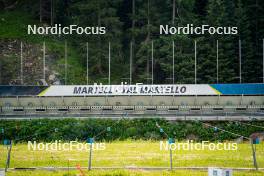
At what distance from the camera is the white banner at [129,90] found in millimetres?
44938

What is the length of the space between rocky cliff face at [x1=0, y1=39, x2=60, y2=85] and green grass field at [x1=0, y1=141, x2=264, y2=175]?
30076 mm

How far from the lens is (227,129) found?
34219 mm

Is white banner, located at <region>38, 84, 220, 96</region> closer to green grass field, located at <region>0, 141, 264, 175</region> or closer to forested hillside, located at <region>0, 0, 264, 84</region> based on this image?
forested hillside, located at <region>0, 0, 264, 84</region>

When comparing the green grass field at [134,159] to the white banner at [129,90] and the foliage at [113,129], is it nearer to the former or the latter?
the foliage at [113,129]

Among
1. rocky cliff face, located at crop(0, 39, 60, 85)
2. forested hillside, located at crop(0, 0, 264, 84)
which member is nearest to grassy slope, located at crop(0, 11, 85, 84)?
forested hillside, located at crop(0, 0, 264, 84)

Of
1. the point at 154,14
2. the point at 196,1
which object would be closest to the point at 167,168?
the point at 154,14

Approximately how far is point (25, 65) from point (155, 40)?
17233 millimetres

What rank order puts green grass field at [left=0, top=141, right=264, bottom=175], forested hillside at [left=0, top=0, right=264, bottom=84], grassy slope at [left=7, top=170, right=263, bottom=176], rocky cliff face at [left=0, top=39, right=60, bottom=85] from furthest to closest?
forested hillside at [left=0, top=0, right=264, bottom=84]
rocky cliff face at [left=0, top=39, right=60, bottom=85]
green grass field at [left=0, top=141, right=264, bottom=175]
grassy slope at [left=7, top=170, right=263, bottom=176]

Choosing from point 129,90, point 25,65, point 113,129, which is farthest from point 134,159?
point 25,65

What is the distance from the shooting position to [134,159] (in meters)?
21.1

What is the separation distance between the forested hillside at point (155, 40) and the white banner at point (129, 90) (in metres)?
9.21

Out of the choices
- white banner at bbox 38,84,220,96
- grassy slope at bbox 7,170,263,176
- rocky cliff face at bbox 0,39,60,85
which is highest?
rocky cliff face at bbox 0,39,60,85

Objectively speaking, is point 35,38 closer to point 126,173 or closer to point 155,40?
point 155,40

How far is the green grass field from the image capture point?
18250 millimetres
